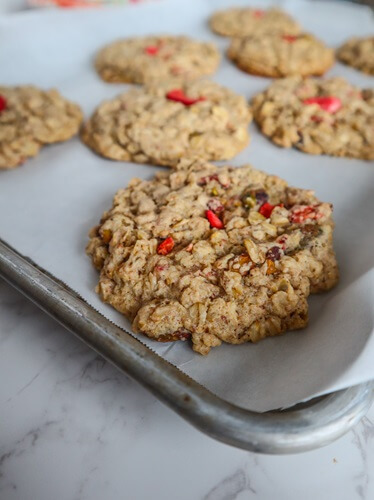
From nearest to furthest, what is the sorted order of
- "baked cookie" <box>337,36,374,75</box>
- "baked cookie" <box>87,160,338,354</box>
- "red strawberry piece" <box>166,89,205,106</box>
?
"baked cookie" <box>87,160,338,354</box>
"red strawberry piece" <box>166,89,205,106</box>
"baked cookie" <box>337,36,374,75</box>

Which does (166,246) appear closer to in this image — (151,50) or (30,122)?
(30,122)

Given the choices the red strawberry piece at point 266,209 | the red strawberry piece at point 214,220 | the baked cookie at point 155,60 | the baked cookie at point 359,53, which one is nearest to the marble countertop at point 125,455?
the red strawberry piece at point 214,220

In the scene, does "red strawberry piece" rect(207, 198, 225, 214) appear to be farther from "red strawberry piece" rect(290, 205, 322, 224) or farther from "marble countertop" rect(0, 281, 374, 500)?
"marble countertop" rect(0, 281, 374, 500)

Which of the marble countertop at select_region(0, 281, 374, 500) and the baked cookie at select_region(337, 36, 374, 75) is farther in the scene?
the baked cookie at select_region(337, 36, 374, 75)

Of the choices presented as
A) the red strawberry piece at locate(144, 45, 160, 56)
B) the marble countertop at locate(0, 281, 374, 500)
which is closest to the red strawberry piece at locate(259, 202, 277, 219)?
the marble countertop at locate(0, 281, 374, 500)

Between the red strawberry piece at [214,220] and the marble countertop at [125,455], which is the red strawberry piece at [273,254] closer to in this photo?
the red strawberry piece at [214,220]

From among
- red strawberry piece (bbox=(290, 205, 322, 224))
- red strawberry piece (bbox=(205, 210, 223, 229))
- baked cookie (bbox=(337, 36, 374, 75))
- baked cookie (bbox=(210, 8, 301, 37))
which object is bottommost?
red strawberry piece (bbox=(205, 210, 223, 229))
